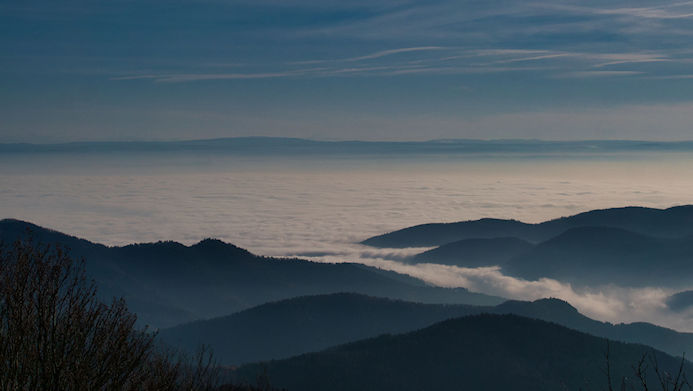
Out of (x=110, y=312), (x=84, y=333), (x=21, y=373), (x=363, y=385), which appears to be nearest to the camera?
(x=21, y=373)

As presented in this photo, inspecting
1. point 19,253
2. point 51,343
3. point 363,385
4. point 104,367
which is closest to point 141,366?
point 104,367

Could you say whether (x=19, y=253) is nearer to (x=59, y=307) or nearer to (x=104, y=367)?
(x=59, y=307)

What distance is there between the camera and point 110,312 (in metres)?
21.0

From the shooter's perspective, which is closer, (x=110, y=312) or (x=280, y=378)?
(x=110, y=312)

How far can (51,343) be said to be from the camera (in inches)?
759

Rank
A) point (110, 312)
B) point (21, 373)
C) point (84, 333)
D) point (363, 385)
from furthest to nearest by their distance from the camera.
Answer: point (363, 385), point (110, 312), point (84, 333), point (21, 373)

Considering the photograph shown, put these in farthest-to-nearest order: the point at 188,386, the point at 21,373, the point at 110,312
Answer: the point at 188,386
the point at 110,312
the point at 21,373

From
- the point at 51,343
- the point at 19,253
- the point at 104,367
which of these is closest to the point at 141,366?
the point at 104,367

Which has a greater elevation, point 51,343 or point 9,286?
point 9,286

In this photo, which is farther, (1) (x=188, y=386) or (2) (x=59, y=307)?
(1) (x=188, y=386)

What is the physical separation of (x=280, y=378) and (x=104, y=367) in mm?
182112

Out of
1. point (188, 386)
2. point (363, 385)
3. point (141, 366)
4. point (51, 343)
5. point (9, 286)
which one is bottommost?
point (363, 385)

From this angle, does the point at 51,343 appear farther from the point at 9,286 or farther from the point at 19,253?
the point at 19,253

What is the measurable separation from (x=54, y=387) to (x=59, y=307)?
338 cm
